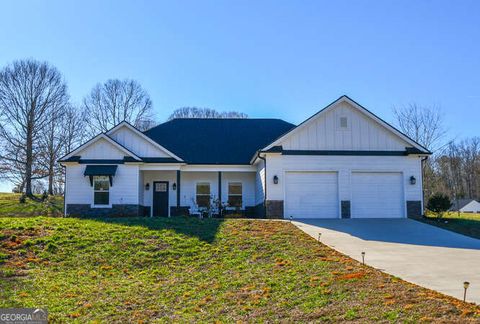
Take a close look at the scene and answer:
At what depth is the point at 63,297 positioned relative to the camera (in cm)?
1027

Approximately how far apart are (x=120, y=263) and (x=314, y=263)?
208 inches

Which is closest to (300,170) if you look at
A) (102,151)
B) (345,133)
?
(345,133)

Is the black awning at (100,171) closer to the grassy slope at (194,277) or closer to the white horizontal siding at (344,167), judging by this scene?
the grassy slope at (194,277)

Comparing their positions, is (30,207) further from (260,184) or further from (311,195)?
(311,195)

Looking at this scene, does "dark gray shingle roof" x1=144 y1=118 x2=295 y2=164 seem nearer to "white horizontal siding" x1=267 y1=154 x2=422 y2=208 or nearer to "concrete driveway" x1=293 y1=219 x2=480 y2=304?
"white horizontal siding" x1=267 y1=154 x2=422 y2=208

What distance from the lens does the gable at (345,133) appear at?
21359 mm

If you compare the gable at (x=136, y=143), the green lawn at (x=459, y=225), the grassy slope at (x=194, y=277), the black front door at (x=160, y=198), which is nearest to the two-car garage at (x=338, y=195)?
the green lawn at (x=459, y=225)

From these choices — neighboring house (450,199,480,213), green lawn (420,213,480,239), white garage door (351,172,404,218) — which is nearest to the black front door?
white garage door (351,172,404,218)

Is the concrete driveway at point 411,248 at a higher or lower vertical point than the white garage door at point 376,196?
lower

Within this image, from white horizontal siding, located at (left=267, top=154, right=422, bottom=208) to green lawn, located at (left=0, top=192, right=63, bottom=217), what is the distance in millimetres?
16638

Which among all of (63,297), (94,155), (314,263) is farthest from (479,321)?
(94,155)

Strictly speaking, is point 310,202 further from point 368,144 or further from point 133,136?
point 133,136

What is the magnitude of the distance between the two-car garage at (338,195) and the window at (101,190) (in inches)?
322
